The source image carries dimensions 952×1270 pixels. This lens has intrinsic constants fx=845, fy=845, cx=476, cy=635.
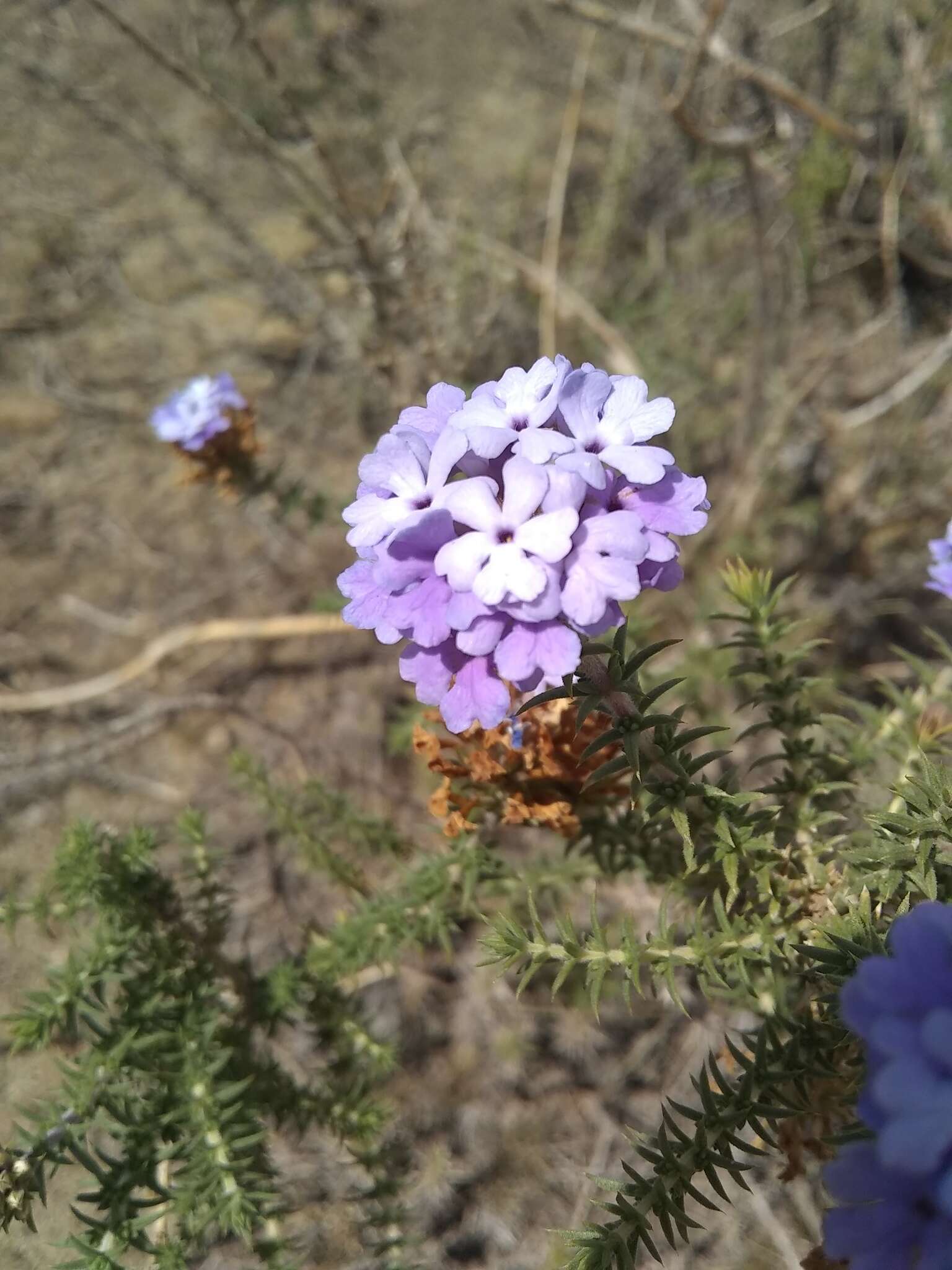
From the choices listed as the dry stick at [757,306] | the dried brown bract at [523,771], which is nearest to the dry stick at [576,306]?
the dry stick at [757,306]

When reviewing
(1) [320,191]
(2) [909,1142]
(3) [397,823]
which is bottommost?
(2) [909,1142]

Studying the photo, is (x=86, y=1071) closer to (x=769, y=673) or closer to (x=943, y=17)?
(x=769, y=673)

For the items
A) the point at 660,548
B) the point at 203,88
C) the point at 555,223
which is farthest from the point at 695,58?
the point at 660,548

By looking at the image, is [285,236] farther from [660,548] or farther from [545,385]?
[660,548]

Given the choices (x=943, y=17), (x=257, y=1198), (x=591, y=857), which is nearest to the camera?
(x=257, y=1198)

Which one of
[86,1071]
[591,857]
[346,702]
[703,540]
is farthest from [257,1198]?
[703,540]

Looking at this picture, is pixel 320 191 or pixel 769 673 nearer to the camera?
pixel 769 673

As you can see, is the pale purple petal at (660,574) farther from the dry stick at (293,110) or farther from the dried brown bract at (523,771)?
the dry stick at (293,110)
